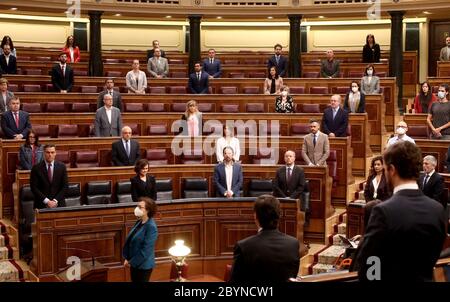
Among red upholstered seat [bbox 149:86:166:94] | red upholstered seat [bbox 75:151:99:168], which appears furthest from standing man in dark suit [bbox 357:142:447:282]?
red upholstered seat [bbox 149:86:166:94]

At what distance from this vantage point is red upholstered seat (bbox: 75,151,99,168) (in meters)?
7.64

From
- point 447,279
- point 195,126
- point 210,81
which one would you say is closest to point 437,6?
point 210,81

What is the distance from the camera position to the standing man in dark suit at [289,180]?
6805 millimetres

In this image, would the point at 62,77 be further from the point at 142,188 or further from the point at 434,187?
the point at 434,187

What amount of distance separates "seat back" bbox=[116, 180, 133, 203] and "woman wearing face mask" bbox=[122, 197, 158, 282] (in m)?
2.37

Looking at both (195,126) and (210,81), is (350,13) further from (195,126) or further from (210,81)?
(195,126)

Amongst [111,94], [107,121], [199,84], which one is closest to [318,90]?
[199,84]

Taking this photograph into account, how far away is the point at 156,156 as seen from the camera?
7.98m

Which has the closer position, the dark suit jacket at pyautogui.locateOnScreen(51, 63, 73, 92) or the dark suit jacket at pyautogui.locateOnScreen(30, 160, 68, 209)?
the dark suit jacket at pyautogui.locateOnScreen(30, 160, 68, 209)

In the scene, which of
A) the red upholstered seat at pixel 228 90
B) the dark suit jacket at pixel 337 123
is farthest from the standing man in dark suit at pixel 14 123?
the red upholstered seat at pixel 228 90

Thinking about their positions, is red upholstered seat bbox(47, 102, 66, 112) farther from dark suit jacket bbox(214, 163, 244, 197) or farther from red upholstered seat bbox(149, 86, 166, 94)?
dark suit jacket bbox(214, 163, 244, 197)

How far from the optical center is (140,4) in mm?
12633

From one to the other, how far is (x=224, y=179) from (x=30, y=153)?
2.00 m

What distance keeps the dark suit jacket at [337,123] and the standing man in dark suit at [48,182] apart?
3.28m
